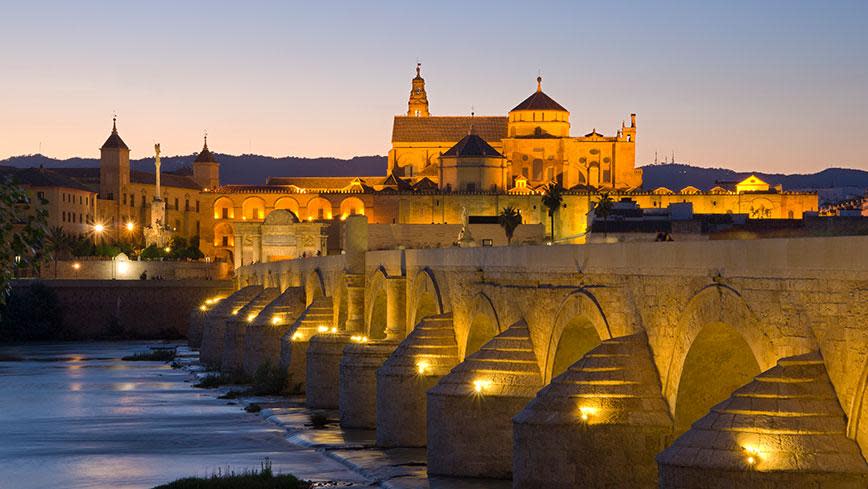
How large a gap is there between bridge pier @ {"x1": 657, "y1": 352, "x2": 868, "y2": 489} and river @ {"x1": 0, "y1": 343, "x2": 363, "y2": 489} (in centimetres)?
933

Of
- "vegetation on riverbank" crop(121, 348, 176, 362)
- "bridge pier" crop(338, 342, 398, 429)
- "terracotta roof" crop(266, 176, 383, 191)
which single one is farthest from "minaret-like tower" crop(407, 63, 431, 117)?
"bridge pier" crop(338, 342, 398, 429)

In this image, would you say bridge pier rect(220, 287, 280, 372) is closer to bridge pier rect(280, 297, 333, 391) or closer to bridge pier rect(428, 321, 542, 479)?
bridge pier rect(280, 297, 333, 391)

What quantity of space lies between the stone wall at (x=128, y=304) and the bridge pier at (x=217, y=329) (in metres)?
24.1

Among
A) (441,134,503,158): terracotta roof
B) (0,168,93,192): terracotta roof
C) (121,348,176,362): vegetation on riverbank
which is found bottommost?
(121,348,176,362): vegetation on riverbank

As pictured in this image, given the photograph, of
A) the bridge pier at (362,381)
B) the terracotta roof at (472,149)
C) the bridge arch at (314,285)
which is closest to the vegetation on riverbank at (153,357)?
the bridge arch at (314,285)

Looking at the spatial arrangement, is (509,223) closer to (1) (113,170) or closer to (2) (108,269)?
(2) (108,269)

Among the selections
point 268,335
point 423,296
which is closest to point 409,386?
point 423,296

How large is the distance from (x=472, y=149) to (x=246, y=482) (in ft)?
310

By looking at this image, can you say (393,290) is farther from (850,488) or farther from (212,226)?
(212,226)

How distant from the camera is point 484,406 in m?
19.6

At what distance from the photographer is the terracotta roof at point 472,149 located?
114m

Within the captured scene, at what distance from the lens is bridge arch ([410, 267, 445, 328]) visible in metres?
27.4

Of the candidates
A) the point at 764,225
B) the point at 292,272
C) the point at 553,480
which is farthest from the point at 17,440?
the point at 764,225

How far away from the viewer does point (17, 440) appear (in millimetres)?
29406
